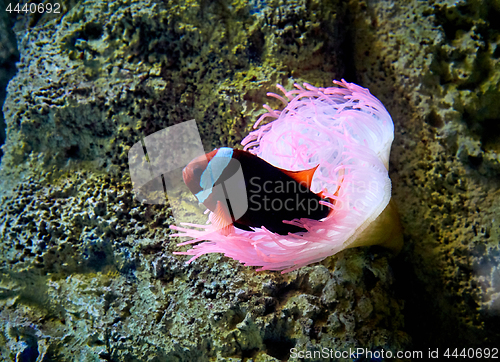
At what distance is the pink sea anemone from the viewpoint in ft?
3.91

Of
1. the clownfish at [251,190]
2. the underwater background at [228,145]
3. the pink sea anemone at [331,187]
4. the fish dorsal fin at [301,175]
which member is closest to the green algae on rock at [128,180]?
the underwater background at [228,145]

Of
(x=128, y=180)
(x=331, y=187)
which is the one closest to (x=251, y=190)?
(x=331, y=187)

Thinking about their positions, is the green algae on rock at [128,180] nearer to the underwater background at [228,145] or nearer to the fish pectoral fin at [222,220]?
the underwater background at [228,145]

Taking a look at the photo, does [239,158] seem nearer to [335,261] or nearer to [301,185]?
[301,185]

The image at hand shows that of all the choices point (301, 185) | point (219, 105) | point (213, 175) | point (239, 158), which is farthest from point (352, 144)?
point (219, 105)

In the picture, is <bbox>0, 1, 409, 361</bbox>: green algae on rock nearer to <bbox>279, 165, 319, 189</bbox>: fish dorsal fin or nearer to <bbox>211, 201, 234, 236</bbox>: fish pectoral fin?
<bbox>211, 201, 234, 236</bbox>: fish pectoral fin

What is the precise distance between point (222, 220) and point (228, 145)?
71cm

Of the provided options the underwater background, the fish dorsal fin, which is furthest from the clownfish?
the underwater background

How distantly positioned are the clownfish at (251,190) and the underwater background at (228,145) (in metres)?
0.35

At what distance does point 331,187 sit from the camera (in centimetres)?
132

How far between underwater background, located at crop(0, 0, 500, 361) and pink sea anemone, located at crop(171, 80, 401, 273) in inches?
7.4

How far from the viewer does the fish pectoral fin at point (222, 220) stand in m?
1.17

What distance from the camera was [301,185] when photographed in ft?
3.71

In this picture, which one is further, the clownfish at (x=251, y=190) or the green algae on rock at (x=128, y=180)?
the green algae on rock at (x=128, y=180)
